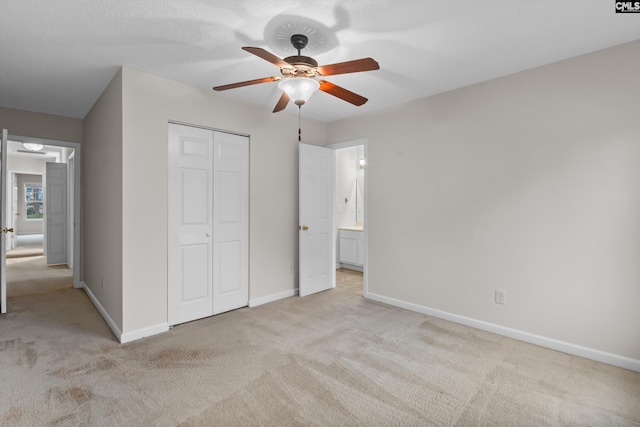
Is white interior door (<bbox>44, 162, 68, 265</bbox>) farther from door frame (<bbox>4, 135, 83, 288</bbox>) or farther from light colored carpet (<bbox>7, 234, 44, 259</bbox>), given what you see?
door frame (<bbox>4, 135, 83, 288</bbox>)

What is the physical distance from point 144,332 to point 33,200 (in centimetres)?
1196

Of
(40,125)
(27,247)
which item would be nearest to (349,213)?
(40,125)

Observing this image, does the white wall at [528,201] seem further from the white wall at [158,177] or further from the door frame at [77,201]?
the door frame at [77,201]

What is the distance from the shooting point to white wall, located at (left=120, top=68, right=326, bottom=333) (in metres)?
2.93

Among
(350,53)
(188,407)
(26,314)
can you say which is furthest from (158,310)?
(350,53)

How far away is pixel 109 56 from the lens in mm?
2670

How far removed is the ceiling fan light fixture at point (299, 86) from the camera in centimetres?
219

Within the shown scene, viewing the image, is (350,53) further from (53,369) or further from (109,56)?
(53,369)

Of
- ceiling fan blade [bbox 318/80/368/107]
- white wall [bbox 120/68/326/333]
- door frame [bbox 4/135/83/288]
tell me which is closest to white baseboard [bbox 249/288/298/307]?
white wall [bbox 120/68/326/333]

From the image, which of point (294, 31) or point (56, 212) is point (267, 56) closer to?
point (294, 31)

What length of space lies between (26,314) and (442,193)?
4.94 m

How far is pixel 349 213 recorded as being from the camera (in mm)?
6387

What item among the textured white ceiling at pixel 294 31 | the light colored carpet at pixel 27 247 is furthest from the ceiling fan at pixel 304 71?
the light colored carpet at pixel 27 247

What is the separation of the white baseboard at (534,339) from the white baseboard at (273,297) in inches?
53.4
